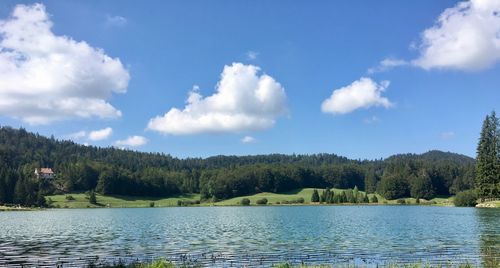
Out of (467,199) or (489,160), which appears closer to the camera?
(489,160)

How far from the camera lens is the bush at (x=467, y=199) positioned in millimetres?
156625

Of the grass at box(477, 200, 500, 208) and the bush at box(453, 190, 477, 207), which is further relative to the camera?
the bush at box(453, 190, 477, 207)

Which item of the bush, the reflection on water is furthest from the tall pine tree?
the reflection on water

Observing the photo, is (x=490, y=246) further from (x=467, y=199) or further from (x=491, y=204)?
(x=467, y=199)

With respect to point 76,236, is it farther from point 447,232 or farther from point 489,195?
point 489,195

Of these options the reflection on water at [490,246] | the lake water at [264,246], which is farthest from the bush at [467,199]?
the lake water at [264,246]

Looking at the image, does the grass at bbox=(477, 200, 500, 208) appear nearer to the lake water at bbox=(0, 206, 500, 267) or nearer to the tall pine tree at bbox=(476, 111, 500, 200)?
the tall pine tree at bbox=(476, 111, 500, 200)

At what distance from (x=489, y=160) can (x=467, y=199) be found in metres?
15.9

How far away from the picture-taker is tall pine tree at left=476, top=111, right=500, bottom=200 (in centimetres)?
14700

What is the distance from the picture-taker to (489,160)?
5886 inches

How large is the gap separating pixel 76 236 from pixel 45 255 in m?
21.7

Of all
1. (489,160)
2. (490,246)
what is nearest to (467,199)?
(489,160)

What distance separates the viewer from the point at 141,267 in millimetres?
30312

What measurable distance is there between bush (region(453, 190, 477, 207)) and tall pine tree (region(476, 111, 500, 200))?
372cm
